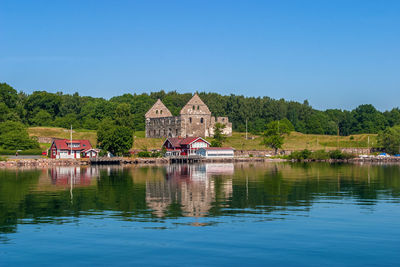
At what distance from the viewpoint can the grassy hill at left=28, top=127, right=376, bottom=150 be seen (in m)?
128

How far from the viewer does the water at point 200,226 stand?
21.6 m

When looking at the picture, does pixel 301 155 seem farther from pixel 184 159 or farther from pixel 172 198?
pixel 172 198

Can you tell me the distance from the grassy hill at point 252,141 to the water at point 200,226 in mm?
79206

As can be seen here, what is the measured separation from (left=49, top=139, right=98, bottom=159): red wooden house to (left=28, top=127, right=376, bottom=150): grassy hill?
1707cm

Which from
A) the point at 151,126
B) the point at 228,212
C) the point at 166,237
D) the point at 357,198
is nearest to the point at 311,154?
the point at 151,126

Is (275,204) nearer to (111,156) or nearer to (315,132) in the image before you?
(111,156)

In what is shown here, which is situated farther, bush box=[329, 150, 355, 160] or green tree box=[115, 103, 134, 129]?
green tree box=[115, 103, 134, 129]

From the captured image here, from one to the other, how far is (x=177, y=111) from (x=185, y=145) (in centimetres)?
6501

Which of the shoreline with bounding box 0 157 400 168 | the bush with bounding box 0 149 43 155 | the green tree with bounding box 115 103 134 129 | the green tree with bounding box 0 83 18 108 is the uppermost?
the green tree with bounding box 0 83 18 108

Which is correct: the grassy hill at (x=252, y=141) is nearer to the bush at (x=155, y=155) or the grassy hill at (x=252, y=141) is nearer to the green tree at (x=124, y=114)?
the green tree at (x=124, y=114)

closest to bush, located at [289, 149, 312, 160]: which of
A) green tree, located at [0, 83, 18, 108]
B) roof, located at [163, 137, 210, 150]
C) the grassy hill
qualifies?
the grassy hill

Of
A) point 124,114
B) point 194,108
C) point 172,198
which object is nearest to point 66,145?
point 124,114

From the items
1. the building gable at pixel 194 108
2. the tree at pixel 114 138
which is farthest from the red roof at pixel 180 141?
the tree at pixel 114 138

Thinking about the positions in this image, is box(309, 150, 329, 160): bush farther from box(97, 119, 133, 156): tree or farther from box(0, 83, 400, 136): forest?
box(97, 119, 133, 156): tree
